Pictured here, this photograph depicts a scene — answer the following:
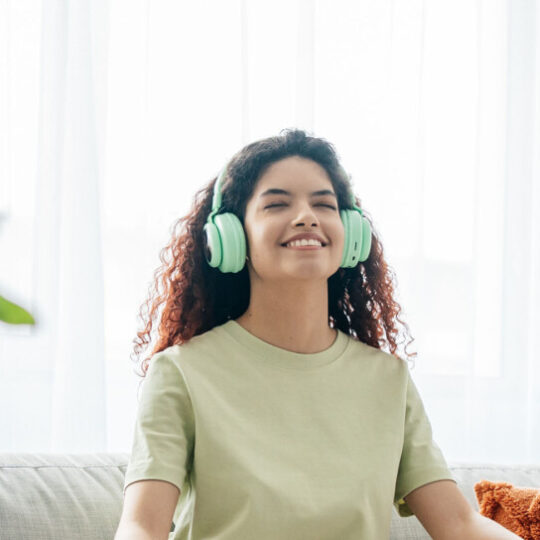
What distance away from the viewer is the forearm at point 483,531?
1207 millimetres

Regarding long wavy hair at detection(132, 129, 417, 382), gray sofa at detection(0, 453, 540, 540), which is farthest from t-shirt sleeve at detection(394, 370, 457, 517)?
gray sofa at detection(0, 453, 540, 540)

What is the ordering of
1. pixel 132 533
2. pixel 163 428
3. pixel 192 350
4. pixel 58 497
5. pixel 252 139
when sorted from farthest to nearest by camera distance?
pixel 252 139 → pixel 58 497 → pixel 192 350 → pixel 163 428 → pixel 132 533

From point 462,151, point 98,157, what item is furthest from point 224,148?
point 462,151

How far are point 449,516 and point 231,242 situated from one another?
533 mm

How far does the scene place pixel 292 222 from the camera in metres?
1.26

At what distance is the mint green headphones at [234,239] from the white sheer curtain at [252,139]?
0.85 m

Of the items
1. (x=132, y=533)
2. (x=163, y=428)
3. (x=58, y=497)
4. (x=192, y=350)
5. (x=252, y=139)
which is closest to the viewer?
(x=132, y=533)

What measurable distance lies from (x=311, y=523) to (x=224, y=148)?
1283 millimetres

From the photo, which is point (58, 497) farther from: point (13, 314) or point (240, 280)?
point (13, 314)

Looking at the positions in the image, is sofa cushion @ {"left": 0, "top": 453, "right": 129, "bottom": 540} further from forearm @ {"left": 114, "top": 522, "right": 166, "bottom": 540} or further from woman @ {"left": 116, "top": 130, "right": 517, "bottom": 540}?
forearm @ {"left": 114, "top": 522, "right": 166, "bottom": 540}

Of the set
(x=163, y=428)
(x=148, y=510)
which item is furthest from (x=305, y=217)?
(x=148, y=510)

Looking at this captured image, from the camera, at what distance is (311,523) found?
1.19 m

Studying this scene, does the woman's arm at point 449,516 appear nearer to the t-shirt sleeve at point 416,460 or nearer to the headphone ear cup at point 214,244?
the t-shirt sleeve at point 416,460

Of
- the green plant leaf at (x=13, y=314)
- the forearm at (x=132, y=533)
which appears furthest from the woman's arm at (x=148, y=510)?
the green plant leaf at (x=13, y=314)
